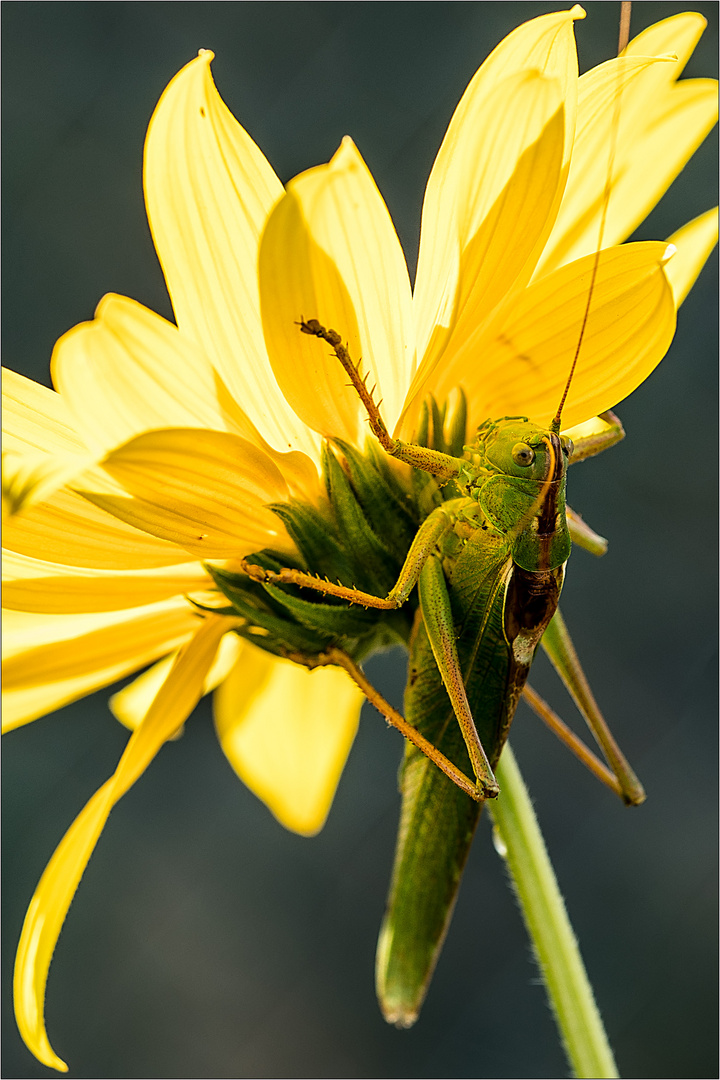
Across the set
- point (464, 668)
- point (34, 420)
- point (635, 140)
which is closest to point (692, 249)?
point (635, 140)

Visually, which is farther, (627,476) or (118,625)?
(627,476)

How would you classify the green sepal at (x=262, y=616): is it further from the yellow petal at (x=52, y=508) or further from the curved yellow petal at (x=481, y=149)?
the curved yellow petal at (x=481, y=149)

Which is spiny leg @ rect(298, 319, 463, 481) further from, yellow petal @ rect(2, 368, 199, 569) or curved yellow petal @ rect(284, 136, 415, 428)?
yellow petal @ rect(2, 368, 199, 569)

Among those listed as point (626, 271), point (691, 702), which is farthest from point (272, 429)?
point (691, 702)

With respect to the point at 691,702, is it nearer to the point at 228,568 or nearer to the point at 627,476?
the point at 627,476

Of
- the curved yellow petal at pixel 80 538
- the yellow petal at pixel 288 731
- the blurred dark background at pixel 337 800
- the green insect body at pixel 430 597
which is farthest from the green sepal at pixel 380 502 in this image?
the blurred dark background at pixel 337 800

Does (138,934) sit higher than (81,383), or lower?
lower
